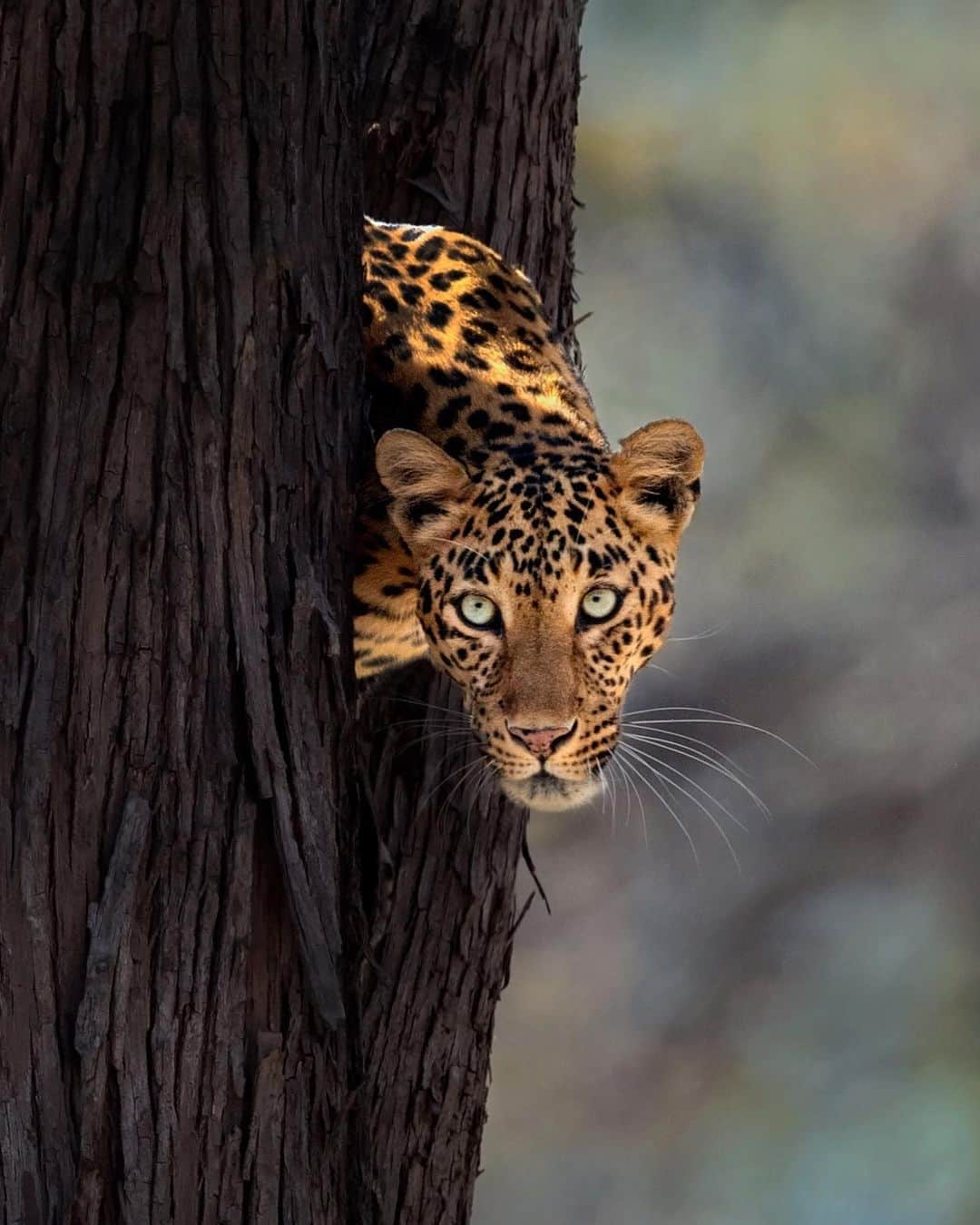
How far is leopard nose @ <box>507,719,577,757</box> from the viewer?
3.28 metres

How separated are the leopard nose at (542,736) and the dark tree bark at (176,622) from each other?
308 millimetres

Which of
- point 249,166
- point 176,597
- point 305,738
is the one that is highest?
point 249,166

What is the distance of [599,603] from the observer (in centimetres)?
335

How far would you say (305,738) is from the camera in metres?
3.08

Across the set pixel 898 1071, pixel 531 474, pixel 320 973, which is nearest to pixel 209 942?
pixel 320 973

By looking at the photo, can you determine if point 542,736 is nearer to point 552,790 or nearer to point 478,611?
point 552,790

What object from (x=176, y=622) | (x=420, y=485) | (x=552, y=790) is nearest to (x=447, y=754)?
(x=552, y=790)

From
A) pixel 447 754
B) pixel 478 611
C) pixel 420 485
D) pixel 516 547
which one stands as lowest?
pixel 447 754

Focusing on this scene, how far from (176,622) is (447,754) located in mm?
1299

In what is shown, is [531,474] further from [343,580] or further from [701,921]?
[701,921]

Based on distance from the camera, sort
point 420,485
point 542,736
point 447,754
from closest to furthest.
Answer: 1. point 542,736
2. point 420,485
3. point 447,754

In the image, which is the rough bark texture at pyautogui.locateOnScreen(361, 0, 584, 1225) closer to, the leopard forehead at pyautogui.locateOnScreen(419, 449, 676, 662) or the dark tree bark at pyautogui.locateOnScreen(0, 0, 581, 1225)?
the leopard forehead at pyautogui.locateOnScreen(419, 449, 676, 662)

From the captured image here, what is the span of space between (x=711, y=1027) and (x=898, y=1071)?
101 centimetres

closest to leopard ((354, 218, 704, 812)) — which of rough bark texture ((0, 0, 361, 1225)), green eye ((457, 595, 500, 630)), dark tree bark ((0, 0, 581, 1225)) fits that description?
green eye ((457, 595, 500, 630))
